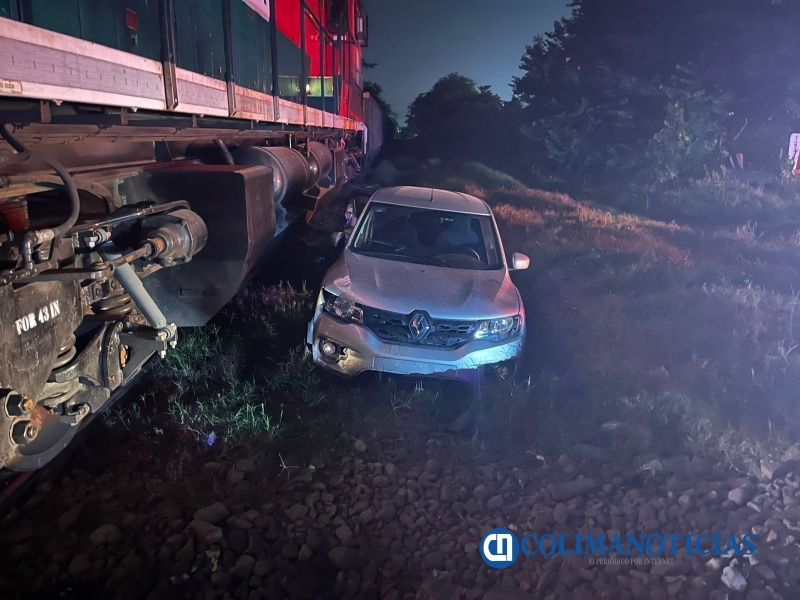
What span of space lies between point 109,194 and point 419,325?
7.32 feet

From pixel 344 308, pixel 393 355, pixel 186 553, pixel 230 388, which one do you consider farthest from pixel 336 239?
pixel 186 553

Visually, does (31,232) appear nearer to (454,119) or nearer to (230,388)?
(230,388)

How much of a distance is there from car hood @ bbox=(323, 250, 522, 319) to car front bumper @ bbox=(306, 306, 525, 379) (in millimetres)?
240

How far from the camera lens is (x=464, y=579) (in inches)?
107

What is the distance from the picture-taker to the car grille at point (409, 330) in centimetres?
426

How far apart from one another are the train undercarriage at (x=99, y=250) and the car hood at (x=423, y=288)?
784mm

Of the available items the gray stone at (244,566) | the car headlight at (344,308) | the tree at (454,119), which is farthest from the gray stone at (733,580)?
the tree at (454,119)

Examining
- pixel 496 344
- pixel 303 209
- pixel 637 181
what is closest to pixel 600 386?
pixel 496 344

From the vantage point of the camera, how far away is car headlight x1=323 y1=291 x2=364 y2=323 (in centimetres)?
434

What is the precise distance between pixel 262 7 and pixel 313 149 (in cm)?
332

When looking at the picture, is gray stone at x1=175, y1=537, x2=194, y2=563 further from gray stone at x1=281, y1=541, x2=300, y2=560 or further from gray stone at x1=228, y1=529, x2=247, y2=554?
gray stone at x1=281, y1=541, x2=300, y2=560

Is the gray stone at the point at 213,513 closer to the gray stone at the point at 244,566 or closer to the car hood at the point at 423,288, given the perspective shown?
the gray stone at the point at 244,566

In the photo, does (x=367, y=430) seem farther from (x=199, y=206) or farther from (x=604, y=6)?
(x=604, y=6)

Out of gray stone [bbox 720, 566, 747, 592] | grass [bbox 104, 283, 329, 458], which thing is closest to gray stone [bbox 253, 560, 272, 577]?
grass [bbox 104, 283, 329, 458]
